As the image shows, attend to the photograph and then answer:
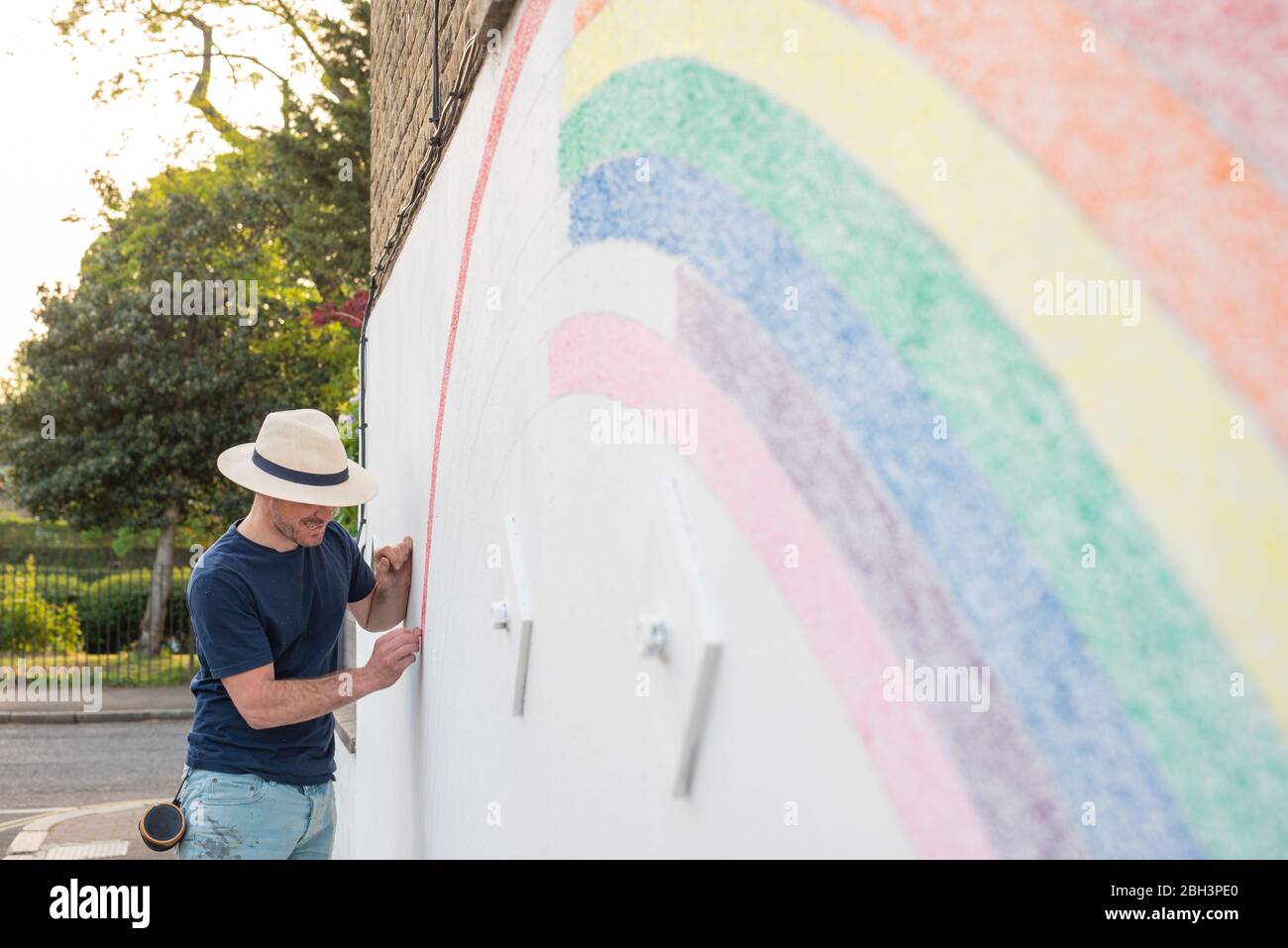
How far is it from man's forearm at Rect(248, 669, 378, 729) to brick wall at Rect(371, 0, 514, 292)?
1573mm

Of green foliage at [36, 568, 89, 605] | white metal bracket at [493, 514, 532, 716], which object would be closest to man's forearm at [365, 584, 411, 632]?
white metal bracket at [493, 514, 532, 716]

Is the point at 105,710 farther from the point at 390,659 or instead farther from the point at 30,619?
the point at 390,659

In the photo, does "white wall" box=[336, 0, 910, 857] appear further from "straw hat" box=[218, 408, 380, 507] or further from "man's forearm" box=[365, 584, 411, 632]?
"straw hat" box=[218, 408, 380, 507]

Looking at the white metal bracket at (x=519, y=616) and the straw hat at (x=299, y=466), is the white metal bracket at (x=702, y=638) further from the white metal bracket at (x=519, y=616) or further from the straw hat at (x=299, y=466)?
the straw hat at (x=299, y=466)

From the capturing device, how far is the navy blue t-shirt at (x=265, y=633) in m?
3.14

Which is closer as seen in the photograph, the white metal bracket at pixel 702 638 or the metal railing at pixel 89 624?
the white metal bracket at pixel 702 638

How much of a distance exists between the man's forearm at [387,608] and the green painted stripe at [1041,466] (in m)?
2.94

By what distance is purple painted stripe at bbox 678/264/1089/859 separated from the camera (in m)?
1.00

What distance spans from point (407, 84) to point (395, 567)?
81.5 inches

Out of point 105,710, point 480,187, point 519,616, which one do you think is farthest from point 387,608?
point 105,710

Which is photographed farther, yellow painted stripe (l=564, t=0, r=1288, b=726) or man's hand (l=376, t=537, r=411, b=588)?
man's hand (l=376, t=537, r=411, b=588)

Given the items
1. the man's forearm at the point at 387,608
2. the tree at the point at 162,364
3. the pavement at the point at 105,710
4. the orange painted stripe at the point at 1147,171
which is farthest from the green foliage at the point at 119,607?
the orange painted stripe at the point at 1147,171

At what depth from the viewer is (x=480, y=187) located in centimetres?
291
